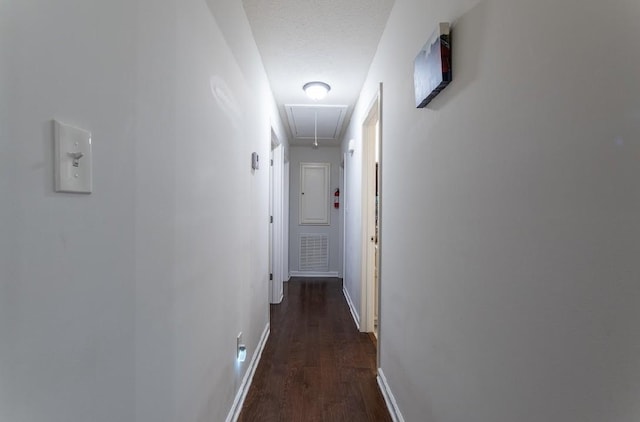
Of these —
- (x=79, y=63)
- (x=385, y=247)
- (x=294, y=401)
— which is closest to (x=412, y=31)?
(x=385, y=247)

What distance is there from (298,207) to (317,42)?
350 cm

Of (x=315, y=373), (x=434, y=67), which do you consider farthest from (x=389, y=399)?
(x=434, y=67)

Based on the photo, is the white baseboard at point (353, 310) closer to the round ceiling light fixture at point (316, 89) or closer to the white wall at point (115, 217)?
the white wall at point (115, 217)

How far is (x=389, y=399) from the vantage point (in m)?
1.93

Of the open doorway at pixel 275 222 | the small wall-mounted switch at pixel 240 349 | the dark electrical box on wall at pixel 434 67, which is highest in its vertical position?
the dark electrical box on wall at pixel 434 67

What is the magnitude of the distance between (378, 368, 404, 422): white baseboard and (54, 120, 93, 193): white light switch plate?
181cm

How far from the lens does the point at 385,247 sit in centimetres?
217

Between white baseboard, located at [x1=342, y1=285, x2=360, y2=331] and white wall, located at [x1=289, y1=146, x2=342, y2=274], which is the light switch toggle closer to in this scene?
white baseboard, located at [x1=342, y1=285, x2=360, y2=331]

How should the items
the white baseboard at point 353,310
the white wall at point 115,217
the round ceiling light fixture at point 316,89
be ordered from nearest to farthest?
the white wall at point 115,217, the round ceiling light fixture at point 316,89, the white baseboard at point 353,310

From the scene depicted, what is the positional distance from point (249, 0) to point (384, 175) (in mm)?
1375

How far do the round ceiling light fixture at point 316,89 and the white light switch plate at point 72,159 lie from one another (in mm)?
2634

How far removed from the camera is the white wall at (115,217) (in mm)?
494

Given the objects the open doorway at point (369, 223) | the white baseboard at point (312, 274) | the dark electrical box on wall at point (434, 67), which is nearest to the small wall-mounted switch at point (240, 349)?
the open doorway at point (369, 223)

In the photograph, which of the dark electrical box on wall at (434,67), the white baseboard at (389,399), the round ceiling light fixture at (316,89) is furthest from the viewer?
the round ceiling light fixture at (316,89)
